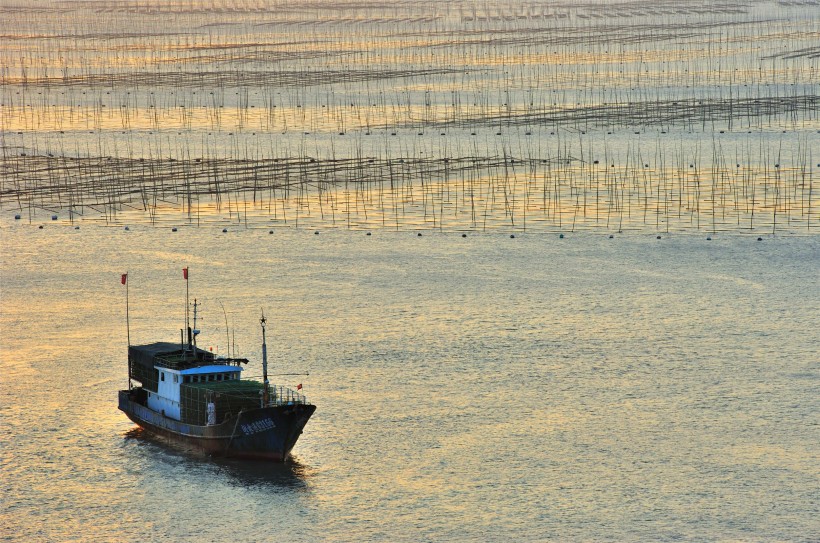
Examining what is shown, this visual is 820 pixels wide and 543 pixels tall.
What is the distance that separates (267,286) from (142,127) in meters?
31.3

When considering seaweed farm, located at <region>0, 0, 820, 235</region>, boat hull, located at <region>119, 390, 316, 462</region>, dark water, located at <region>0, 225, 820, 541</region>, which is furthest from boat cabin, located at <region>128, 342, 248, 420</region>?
seaweed farm, located at <region>0, 0, 820, 235</region>

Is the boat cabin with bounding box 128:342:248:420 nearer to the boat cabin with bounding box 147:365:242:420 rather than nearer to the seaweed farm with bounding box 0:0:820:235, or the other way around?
the boat cabin with bounding box 147:365:242:420

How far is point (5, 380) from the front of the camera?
36.0 metres

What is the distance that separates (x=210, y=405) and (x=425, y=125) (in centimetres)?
4153

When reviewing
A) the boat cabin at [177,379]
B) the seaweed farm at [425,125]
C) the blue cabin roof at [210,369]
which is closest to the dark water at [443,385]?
the boat cabin at [177,379]

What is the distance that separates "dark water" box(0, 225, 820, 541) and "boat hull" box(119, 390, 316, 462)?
0.30m

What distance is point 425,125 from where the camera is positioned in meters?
71.1

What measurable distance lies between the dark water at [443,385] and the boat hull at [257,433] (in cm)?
30

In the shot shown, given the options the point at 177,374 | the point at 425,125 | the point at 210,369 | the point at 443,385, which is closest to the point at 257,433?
the point at 210,369

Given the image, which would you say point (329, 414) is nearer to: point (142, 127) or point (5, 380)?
point (5, 380)

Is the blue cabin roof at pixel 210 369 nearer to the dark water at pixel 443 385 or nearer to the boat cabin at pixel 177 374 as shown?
the boat cabin at pixel 177 374

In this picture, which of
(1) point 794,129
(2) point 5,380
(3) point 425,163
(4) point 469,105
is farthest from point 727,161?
(2) point 5,380

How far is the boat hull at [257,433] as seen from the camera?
30.2 m

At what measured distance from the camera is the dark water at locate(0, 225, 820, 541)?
91.5 feet
